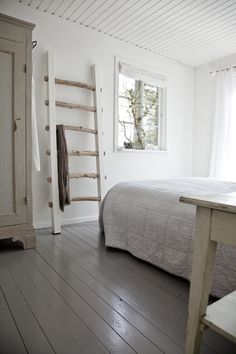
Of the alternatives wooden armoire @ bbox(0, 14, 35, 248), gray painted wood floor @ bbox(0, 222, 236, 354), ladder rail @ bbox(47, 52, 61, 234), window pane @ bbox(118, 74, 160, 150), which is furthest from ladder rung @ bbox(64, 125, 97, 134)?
gray painted wood floor @ bbox(0, 222, 236, 354)

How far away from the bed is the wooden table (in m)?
0.45

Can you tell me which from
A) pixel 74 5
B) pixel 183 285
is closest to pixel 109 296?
pixel 183 285

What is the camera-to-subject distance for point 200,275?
956 mm

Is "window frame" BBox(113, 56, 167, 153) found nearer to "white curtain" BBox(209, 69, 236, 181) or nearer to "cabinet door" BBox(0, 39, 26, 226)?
"white curtain" BBox(209, 69, 236, 181)

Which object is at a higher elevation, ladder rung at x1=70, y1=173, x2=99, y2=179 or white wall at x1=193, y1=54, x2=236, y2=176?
white wall at x1=193, y1=54, x2=236, y2=176

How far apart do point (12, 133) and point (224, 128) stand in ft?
9.80

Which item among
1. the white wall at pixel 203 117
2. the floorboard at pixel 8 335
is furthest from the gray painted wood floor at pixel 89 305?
the white wall at pixel 203 117

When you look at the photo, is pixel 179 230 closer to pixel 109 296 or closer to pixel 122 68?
pixel 109 296

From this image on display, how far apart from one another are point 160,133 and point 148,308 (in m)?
3.06

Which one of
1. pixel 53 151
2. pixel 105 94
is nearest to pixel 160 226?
pixel 53 151

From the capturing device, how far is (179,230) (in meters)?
1.68

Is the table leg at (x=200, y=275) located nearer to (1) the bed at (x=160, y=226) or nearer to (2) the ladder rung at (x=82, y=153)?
(1) the bed at (x=160, y=226)

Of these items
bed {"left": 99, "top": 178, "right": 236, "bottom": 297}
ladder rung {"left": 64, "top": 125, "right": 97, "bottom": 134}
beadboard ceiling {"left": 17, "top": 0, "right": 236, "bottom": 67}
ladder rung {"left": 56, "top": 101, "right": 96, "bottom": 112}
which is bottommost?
bed {"left": 99, "top": 178, "right": 236, "bottom": 297}

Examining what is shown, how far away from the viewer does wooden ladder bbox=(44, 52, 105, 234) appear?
2760 millimetres
